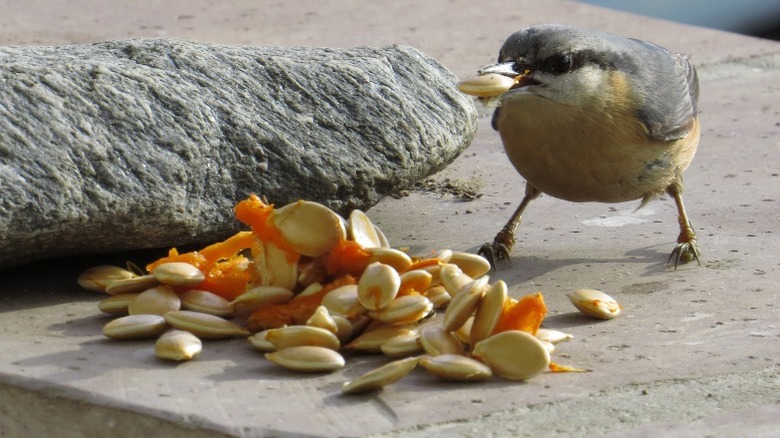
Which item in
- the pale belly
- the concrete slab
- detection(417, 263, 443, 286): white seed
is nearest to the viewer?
the concrete slab

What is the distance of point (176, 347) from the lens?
8.70 feet

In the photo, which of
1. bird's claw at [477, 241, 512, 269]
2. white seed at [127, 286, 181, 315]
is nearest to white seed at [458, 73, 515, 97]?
bird's claw at [477, 241, 512, 269]

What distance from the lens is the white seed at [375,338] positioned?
108 inches

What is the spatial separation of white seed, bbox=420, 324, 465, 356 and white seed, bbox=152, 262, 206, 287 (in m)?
0.62

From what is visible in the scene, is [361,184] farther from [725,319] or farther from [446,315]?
[725,319]

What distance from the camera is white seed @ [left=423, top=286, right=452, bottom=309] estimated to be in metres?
3.04

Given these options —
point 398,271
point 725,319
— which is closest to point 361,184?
point 398,271

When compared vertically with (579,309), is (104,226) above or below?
above

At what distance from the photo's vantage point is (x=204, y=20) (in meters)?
6.33

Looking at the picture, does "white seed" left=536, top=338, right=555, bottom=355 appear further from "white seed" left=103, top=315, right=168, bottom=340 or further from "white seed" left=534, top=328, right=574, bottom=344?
"white seed" left=103, top=315, right=168, bottom=340

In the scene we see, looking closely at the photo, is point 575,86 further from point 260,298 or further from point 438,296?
point 260,298

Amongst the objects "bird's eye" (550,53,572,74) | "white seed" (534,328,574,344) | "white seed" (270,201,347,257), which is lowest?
"white seed" (534,328,574,344)

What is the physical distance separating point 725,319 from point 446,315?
0.72m

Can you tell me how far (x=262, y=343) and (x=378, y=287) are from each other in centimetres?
29
